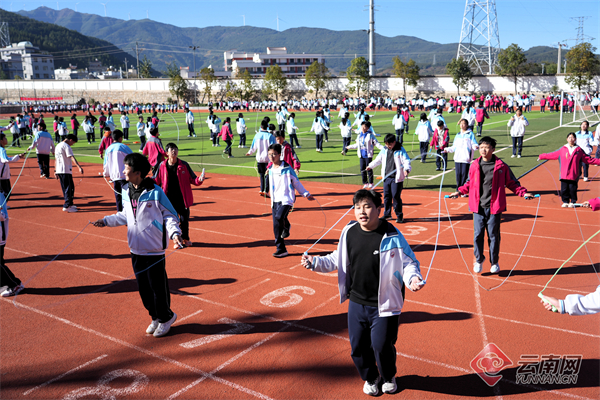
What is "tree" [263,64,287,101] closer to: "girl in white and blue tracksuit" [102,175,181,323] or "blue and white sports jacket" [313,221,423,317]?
"girl in white and blue tracksuit" [102,175,181,323]

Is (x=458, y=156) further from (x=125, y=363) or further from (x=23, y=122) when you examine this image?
(x=23, y=122)

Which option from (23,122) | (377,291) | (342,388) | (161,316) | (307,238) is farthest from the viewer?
(23,122)

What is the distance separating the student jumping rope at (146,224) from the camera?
19.3 ft

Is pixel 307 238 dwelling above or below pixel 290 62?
below

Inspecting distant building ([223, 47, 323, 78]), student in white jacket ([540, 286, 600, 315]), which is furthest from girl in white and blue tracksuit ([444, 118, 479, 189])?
distant building ([223, 47, 323, 78])

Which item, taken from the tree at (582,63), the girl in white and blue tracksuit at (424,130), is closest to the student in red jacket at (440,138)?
the girl in white and blue tracksuit at (424,130)

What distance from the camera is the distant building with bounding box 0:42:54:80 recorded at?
522 ft

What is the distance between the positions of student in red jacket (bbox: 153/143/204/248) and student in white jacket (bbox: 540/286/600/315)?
6872 mm

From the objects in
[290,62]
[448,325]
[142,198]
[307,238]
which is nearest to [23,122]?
[307,238]

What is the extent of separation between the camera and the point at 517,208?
12.8m

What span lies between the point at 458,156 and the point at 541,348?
28.4ft

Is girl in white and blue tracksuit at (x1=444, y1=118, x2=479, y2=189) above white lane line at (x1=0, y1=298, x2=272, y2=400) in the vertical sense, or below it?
above

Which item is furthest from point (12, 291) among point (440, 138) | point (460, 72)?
point (460, 72)

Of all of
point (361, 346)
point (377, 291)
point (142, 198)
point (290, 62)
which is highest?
point (290, 62)
